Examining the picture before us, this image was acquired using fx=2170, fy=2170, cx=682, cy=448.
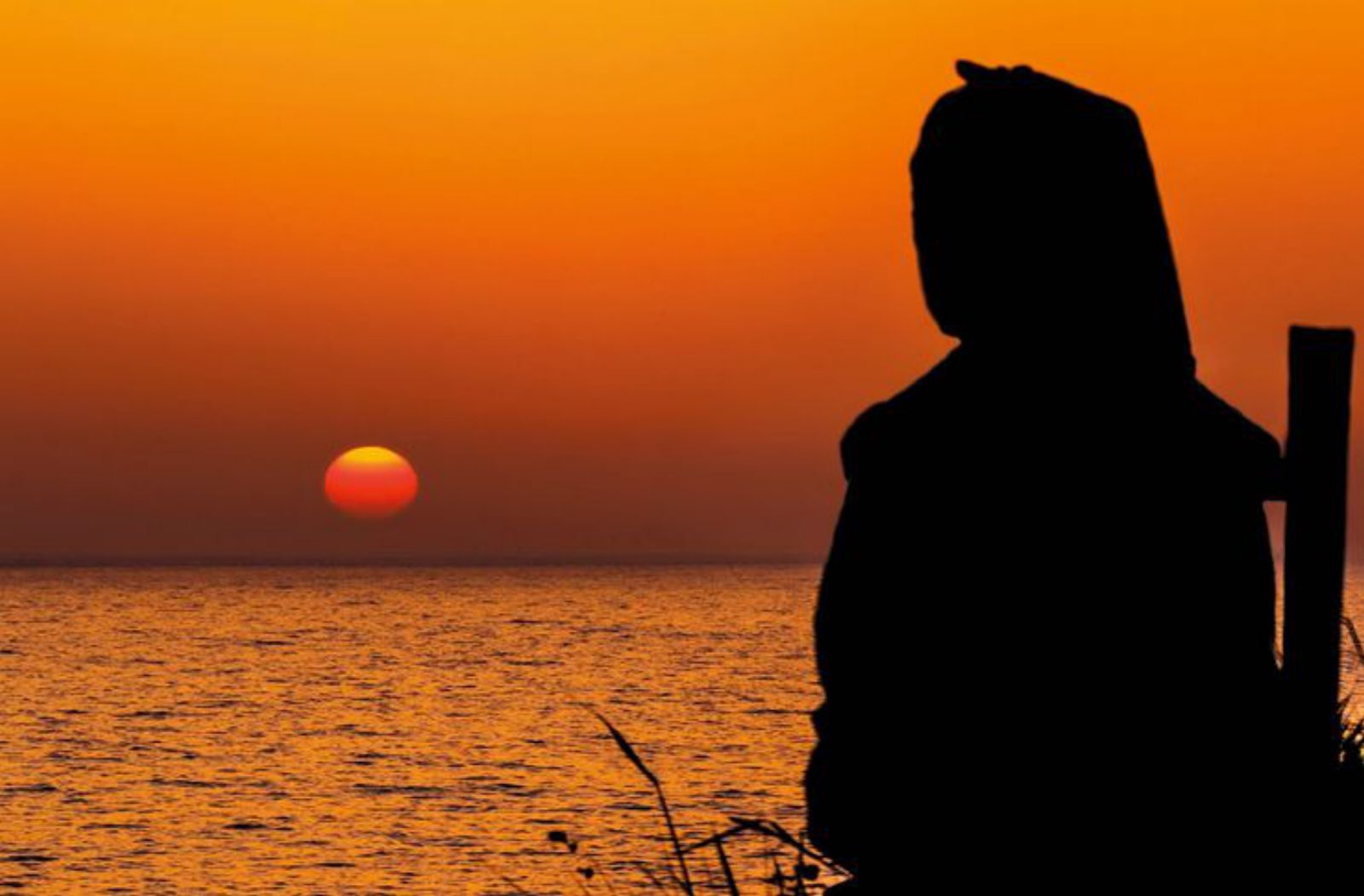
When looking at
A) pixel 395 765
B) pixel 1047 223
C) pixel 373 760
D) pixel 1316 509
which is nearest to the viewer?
pixel 1047 223

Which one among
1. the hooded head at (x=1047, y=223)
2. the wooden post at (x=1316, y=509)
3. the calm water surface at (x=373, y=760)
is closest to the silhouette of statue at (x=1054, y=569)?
the hooded head at (x=1047, y=223)

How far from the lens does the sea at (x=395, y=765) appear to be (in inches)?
1577

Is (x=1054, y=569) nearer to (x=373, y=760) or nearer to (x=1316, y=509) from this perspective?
(x=1316, y=509)

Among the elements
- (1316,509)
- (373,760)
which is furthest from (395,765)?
(1316,509)

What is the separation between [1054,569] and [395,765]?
192ft

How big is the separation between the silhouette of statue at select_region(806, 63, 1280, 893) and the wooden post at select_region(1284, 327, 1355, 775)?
937mm

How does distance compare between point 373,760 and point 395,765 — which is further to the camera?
point 373,760

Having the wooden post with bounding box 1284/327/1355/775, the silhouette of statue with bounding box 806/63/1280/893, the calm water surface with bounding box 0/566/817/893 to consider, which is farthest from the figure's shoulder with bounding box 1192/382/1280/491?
the calm water surface with bounding box 0/566/817/893

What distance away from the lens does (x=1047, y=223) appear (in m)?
3.89

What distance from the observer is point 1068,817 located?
3854 mm

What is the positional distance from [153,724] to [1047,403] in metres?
74.5

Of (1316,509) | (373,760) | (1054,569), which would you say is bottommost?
(373,760)

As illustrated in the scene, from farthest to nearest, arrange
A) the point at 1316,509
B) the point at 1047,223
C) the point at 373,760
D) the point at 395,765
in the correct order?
the point at 373,760 < the point at 395,765 < the point at 1316,509 < the point at 1047,223

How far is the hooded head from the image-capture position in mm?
3883
